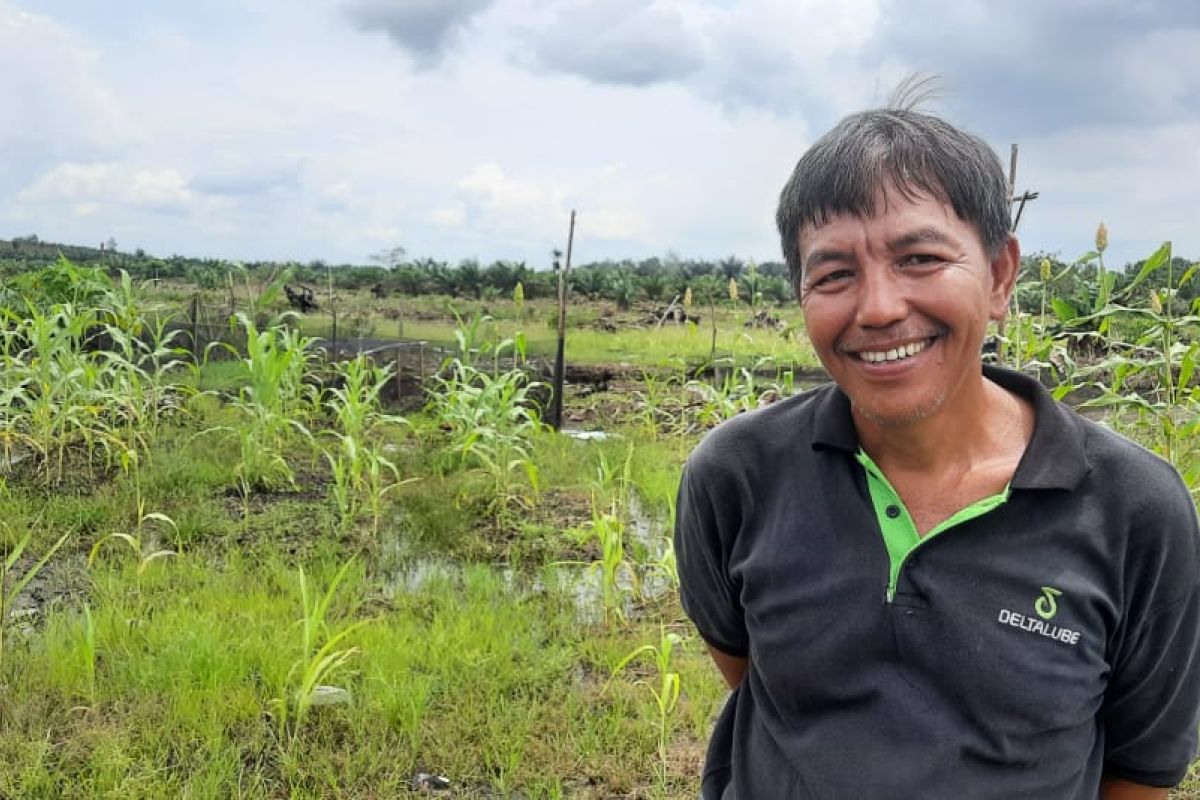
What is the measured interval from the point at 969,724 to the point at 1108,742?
261 millimetres

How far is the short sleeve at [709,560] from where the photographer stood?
1.24 metres

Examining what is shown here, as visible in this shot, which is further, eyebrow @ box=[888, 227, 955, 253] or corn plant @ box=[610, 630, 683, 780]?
corn plant @ box=[610, 630, 683, 780]

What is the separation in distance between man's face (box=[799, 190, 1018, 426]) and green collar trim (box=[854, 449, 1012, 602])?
92mm

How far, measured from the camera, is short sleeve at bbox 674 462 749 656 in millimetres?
1243

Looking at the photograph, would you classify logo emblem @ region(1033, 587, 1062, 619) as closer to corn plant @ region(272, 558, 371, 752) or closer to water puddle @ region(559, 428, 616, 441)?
corn plant @ region(272, 558, 371, 752)

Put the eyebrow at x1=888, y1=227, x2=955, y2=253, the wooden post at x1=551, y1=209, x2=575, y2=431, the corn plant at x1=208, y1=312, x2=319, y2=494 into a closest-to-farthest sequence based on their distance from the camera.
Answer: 1. the eyebrow at x1=888, y1=227, x2=955, y2=253
2. the corn plant at x1=208, y1=312, x2=319, y2=494
3. the wooden post at x1=551, y1=209, x2=575, y2=431

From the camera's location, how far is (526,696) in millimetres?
2527

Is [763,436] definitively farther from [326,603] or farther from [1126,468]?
[326,603]

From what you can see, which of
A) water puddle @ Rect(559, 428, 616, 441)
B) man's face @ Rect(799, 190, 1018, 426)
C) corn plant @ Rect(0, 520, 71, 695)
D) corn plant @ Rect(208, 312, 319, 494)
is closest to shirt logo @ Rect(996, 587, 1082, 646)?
man's face @ Rect(799, 190, 1018, 426)

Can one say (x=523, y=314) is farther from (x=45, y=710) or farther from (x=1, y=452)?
(x=45, y=710)

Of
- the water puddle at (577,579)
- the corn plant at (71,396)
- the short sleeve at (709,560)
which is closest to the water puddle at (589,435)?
the water puddle at (577,579)

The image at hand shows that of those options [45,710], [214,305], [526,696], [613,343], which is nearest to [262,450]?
[45,710]

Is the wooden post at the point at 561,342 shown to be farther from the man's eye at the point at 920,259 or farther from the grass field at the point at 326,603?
the man's eye at the point at 920,259

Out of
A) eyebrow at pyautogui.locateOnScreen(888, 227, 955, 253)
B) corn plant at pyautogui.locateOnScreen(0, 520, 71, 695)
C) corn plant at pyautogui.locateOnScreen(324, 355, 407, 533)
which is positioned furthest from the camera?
corn plant at pyautogui.locateOnScreen(324, 355, 407, 533)
